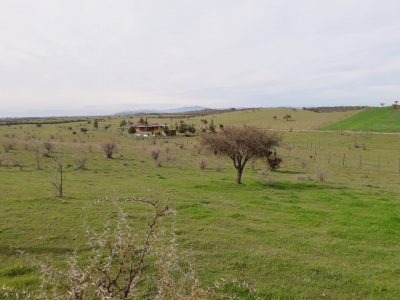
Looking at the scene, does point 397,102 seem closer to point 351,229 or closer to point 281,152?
point 281,152

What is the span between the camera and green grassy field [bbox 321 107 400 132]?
77.9 meters

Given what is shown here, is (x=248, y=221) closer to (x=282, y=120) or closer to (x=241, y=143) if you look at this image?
(x=241, y=143)

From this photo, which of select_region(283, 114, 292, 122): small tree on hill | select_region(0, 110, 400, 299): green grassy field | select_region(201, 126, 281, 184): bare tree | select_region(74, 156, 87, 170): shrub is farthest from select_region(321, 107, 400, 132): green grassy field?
select_region(74, 156, 87, 170): shrub

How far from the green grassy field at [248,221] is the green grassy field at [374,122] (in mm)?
44600

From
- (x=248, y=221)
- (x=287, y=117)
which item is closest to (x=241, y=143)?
(x=248, y=221)

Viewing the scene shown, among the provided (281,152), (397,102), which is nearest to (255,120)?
(397,102)

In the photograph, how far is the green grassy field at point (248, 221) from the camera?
1116cm

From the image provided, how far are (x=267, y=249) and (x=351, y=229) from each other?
A: 4.75m

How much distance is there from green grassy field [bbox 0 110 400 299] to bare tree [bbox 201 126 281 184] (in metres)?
1.87

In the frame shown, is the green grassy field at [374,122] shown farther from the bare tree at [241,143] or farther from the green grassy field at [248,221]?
the bare tree at [241,143]

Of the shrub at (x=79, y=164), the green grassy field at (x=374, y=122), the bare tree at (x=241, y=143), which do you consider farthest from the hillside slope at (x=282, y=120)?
the bare tree at (x=241, y=143)

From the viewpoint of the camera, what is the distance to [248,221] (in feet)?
56.1

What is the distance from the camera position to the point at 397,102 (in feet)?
333

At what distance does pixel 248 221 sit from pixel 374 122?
7634cm
